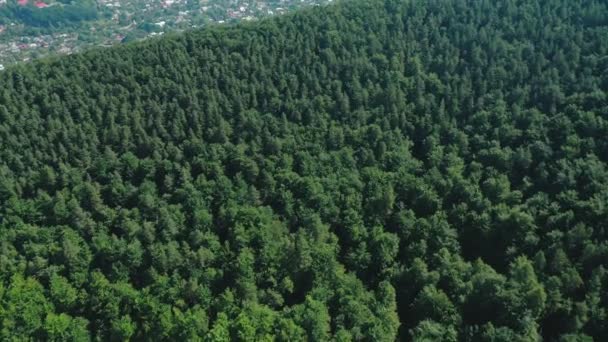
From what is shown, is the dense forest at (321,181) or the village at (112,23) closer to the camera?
the dense forest at (321,181)

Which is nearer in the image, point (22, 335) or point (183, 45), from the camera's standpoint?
point (22, 335)

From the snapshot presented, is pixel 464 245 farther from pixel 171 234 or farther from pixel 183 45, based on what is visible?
pixel 183 45

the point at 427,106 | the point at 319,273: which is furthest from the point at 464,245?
the point at 427,106

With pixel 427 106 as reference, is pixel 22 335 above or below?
below

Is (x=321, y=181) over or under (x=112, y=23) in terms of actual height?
over
